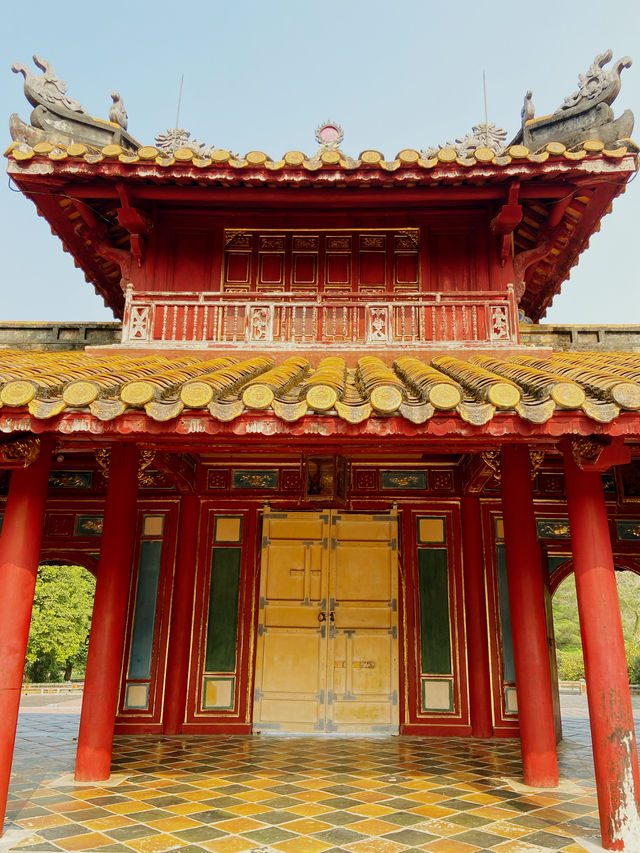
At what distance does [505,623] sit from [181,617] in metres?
3.64

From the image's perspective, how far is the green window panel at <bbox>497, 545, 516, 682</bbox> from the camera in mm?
6887

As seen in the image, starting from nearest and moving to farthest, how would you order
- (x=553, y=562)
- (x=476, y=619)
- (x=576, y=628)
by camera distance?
(x=476, y=619)
(x=553, y=562)
(x=576, y=628)

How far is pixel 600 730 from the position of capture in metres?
3.68

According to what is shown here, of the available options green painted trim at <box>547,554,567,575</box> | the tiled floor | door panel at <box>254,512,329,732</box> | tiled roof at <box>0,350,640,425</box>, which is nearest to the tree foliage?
green painted trim at <box>547,554,567,575</box>

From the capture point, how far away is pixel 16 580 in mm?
3959

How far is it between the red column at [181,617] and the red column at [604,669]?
448 cm

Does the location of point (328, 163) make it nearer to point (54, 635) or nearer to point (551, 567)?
point (551, 567)

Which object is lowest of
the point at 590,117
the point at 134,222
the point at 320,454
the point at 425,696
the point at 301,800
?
the point at 301,800

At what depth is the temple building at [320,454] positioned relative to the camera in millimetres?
6184

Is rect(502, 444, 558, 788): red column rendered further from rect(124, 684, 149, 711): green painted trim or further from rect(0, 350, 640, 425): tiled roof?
rect(124, 684, 149, 711): green painted trim

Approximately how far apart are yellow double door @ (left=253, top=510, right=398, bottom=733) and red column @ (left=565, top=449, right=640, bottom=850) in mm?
3403

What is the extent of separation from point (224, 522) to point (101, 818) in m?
3.69

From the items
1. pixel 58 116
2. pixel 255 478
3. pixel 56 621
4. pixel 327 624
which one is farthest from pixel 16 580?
pixel 56 621

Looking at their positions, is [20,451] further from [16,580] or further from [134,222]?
[134,222]
